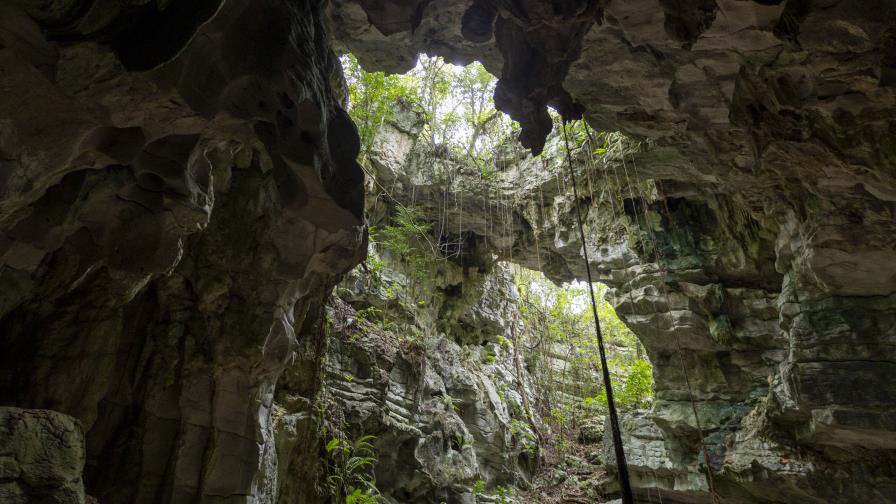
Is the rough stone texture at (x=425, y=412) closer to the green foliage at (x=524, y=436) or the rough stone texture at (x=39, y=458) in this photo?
the green foliage at (x=524, y=436)

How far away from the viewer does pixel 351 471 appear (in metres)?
8.04

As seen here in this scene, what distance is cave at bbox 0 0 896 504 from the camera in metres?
3.80

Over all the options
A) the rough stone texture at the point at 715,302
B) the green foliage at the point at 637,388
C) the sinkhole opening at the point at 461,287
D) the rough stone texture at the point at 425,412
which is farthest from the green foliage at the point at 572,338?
the rough stone texture at the point at 715,302

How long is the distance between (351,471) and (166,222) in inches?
197

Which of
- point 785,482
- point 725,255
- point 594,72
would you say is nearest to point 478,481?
point 785,482

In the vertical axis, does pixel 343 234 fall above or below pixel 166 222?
above

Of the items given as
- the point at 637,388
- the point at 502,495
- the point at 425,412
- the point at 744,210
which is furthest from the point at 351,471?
the point at 637,388

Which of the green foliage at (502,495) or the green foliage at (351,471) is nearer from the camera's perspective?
the green foliage at (351,471)

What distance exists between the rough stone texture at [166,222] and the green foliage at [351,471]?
62.4 inches

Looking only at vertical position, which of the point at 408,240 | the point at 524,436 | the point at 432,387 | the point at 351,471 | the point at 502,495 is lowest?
the point at 502,495

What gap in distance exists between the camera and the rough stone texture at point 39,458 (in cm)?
285

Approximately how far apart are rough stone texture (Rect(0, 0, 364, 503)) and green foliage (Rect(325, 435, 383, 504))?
1.59 meters

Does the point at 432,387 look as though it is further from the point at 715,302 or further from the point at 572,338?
the point at 572,338

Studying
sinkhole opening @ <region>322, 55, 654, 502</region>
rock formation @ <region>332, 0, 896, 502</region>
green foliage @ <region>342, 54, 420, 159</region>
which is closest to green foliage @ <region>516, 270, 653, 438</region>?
sinkhole opening @ <region>322, 55, 654, 502</region>
